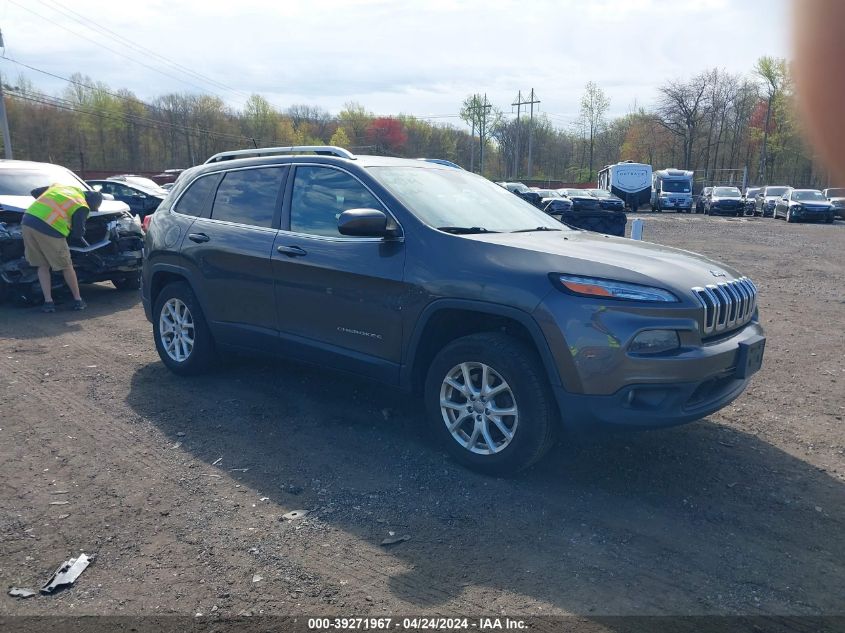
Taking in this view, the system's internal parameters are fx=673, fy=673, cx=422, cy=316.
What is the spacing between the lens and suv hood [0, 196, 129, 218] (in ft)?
28.3

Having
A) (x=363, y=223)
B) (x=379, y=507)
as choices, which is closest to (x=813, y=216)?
(x=363, y=223)

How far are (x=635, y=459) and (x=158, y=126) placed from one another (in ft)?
220

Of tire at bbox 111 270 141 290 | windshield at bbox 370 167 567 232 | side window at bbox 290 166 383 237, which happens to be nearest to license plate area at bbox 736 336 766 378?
windshield at bbox 370 167 567 232

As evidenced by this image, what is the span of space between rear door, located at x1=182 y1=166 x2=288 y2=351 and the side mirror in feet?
3.28

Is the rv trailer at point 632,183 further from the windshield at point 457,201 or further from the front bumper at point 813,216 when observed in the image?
the windshield at point 457,201

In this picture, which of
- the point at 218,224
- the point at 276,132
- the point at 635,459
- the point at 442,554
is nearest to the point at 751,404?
the point at 635,459

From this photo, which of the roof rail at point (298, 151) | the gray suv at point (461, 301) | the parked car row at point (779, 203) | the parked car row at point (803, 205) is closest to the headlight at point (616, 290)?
the gray suv at point (461, 301)

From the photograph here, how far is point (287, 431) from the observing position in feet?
15.2

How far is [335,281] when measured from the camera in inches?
174

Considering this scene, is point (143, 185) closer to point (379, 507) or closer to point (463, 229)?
point (463, 229)

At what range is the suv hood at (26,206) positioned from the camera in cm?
862

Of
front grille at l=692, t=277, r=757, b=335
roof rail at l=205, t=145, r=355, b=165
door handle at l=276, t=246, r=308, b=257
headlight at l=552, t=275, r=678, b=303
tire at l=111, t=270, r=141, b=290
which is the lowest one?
tire at l=111, t=270, r=141, b=290

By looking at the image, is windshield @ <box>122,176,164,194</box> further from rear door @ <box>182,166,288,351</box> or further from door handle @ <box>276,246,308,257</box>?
door handle @ <box>276,246,308,257</box>

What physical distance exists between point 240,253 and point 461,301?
6.74 feet
